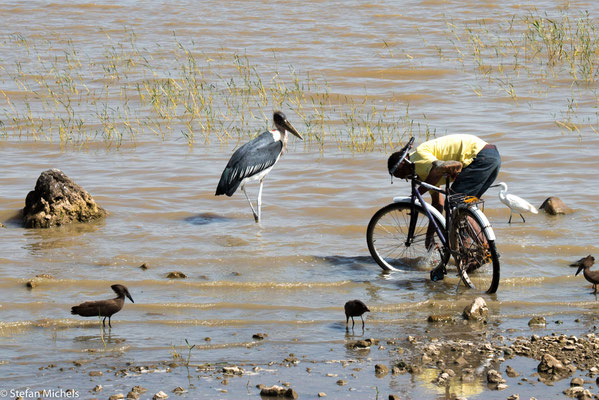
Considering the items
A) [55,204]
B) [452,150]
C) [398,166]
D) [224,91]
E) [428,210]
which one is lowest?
[55,204]

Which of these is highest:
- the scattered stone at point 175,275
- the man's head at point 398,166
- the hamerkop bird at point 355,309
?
the man's head at point 398,166

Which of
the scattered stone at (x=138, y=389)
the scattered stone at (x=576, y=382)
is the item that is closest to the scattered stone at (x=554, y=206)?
the scattered stone at (x=576, y=382)

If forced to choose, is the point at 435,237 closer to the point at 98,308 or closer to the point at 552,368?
the point at 552,368

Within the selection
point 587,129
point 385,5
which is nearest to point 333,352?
point 587,129

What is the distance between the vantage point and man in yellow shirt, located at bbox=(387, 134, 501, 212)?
30.4 feet

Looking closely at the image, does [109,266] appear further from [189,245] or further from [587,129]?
[587,129]

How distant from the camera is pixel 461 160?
30.7ft

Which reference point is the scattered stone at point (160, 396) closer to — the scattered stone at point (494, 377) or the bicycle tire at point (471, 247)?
the scattered stone at point (494, 377)

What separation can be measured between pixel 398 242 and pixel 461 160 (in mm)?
1413

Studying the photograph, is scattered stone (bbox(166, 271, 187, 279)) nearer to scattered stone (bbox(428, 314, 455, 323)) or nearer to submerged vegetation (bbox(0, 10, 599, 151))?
scattered stone (bbox(428, 314, 455, 323))

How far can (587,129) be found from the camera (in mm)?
16641

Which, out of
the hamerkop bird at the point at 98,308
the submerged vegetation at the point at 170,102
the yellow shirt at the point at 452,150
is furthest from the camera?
the submerged vegetation at the point at 170,102

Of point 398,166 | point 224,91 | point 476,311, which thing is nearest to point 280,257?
point 398,166

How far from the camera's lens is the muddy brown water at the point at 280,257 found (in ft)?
23.5
